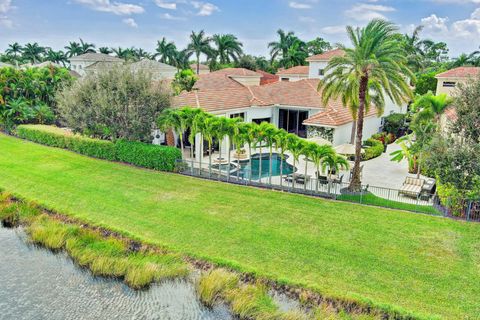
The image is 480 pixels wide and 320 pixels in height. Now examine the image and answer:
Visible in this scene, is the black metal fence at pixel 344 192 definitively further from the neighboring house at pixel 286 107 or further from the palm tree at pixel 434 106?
the palm tree at pixel 434 106

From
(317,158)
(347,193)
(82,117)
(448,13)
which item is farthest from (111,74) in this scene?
(448,13)

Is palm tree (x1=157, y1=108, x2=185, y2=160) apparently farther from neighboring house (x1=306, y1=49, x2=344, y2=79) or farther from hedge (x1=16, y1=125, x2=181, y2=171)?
neighboring house (x1=306, y1=49, x2=344, y2=79)

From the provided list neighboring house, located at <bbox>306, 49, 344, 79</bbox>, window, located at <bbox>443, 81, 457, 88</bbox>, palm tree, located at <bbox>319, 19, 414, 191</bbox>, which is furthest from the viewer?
window, located at <bbox>443, 81, 457, 88</bbox>

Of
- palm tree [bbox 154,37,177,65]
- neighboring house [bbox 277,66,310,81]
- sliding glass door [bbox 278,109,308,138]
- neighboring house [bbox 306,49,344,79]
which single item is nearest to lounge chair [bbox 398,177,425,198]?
sliding glass door [bbox 278,109,308,138]

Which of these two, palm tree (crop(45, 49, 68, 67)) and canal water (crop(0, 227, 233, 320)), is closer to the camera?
canal water (crop(0, 227, 233, 320))

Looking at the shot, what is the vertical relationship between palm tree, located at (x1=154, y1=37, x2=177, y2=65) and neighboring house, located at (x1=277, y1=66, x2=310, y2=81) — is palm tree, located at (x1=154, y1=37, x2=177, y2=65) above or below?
above

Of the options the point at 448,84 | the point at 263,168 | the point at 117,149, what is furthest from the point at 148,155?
the point at 448,84

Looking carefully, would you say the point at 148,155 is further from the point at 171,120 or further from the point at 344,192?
the point at 344,192
